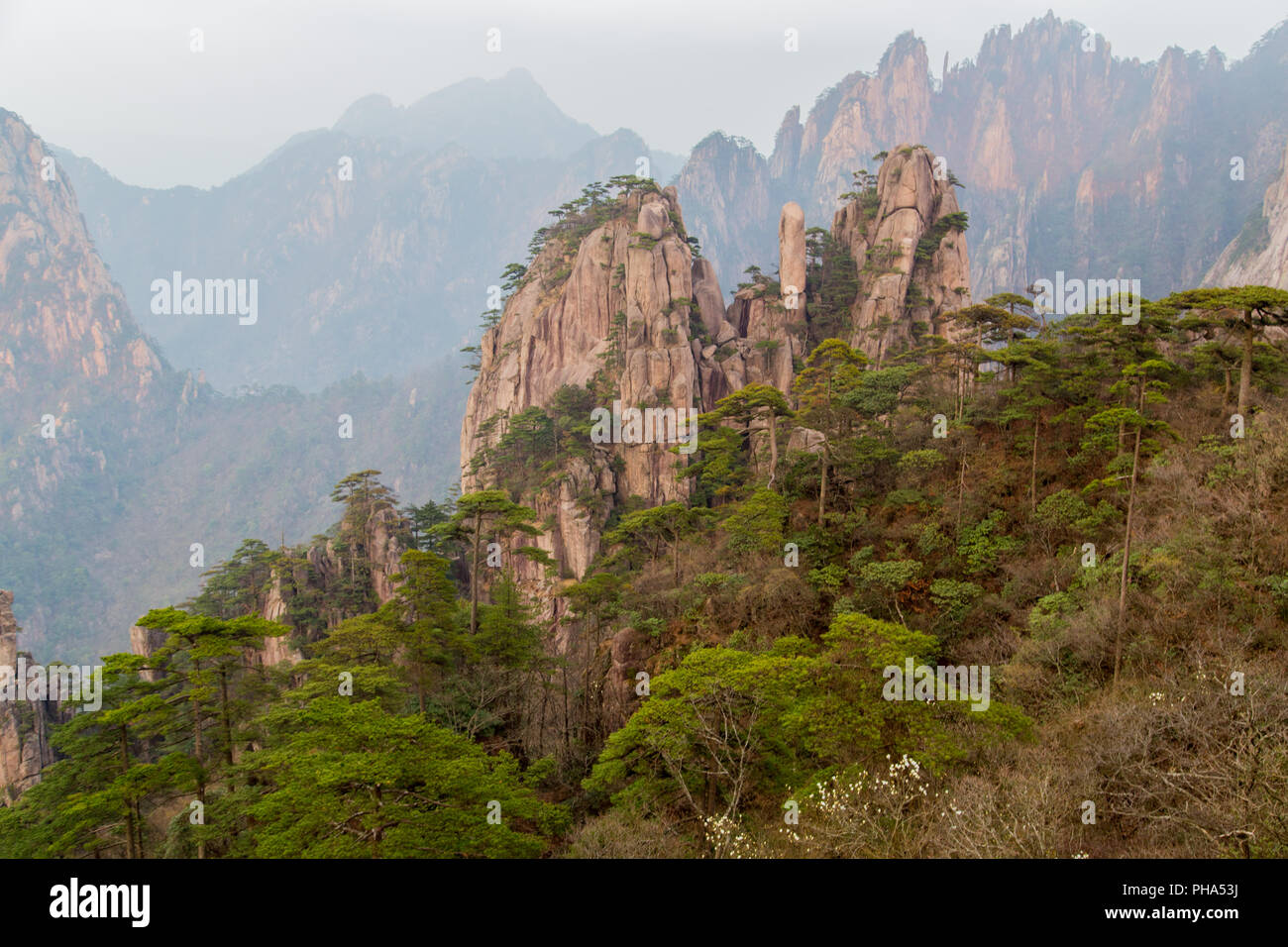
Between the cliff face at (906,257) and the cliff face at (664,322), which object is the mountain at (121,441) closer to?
the cliff face at (664,322)

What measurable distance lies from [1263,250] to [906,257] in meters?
38.3

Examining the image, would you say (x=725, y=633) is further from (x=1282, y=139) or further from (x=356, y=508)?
(x=1282, y=139)

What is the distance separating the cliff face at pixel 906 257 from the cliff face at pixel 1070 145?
1558 inches

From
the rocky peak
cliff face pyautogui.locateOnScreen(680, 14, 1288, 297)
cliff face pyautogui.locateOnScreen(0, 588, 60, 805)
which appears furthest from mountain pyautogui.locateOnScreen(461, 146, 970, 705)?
the rocky peak

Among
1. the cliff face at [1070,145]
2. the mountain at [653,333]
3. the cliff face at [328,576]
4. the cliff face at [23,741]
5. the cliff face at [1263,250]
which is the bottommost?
the cliff face at [23,741]

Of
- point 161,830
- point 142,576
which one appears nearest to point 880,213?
point 161,830

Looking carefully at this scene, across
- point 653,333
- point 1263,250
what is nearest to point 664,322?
point 653,333

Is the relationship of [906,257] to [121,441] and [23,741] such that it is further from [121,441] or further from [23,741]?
[121,441]

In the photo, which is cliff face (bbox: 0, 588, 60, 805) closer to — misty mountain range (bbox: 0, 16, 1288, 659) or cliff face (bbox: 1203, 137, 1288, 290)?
misty mountain range (bbox: 0, 16, 1288, 659)

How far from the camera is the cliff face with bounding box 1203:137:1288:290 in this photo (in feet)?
164

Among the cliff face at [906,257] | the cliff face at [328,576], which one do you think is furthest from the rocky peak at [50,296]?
the cliff face at [906,257]

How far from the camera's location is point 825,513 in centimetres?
2369

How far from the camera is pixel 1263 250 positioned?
187ft

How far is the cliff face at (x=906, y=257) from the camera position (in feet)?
138
